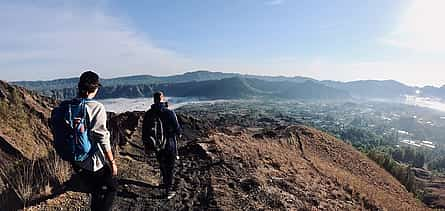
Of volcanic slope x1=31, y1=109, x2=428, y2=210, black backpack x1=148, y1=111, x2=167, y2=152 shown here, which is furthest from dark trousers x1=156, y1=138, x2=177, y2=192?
volcanic slope x1=31, y1=109, x2=428, y2=210

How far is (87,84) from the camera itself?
3.56m

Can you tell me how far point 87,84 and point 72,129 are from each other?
0.48 m

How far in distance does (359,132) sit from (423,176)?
53987 millimetres

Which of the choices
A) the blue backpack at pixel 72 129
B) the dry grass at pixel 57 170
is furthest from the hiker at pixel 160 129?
the blue backpack at pixel 72 129

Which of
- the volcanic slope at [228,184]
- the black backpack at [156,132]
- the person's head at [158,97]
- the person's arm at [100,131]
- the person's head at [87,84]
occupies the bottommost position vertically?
the volcanic slope at [228,184]

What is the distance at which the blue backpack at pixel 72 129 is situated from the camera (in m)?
3.40

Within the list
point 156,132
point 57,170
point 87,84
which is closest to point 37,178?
point 57,170

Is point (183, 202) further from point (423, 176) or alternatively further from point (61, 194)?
point (423, 176)

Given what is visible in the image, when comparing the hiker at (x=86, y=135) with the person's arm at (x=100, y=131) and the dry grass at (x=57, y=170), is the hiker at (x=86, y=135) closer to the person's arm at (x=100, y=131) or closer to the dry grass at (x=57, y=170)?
the person's arm at (x=100, y=131)

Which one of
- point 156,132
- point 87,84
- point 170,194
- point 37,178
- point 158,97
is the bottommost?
point 170,194

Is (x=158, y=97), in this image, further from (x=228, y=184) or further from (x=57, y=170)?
(x=228, y=184)

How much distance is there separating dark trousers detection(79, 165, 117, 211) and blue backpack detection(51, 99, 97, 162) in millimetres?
275

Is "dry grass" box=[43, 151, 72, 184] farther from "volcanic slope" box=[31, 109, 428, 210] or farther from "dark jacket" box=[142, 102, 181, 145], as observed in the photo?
"dark jacket" box=[142, 102, 181, 145]

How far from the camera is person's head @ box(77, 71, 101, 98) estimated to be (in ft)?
11.6
